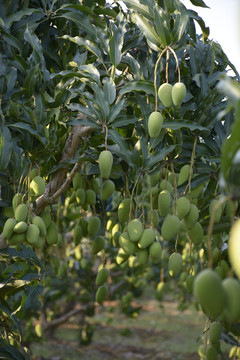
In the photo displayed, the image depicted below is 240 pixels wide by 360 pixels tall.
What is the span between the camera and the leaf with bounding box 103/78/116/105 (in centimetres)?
119

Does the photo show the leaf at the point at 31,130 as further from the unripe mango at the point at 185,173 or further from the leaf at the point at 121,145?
the unripe mango at the point at 185,173

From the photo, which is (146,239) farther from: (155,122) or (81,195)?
(81,195)

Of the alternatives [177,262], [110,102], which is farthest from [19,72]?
[177,262]

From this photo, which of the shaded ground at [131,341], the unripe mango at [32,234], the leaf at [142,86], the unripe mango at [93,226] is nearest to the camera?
the leaf at [142,86]

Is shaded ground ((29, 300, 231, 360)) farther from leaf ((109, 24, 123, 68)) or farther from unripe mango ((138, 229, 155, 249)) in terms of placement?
leaf ((109, 24, 123, 68))

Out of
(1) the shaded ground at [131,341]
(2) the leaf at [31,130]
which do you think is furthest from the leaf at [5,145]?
(1) the shaded ground at [131,341]

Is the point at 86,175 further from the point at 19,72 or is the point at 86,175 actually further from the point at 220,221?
the point at 220,221

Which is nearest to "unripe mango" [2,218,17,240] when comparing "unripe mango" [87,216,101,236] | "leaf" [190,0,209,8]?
"unripe mango" [87,216,101,236]

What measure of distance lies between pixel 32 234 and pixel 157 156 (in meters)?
0.38

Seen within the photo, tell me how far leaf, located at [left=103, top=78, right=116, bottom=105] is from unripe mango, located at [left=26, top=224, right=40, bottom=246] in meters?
0.38

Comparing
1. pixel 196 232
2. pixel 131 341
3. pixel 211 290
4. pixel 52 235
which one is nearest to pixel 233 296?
pixel 211 290

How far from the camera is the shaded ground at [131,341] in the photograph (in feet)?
15.8

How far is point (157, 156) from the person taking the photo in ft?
3.95

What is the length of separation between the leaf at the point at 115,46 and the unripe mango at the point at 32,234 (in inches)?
18.2
